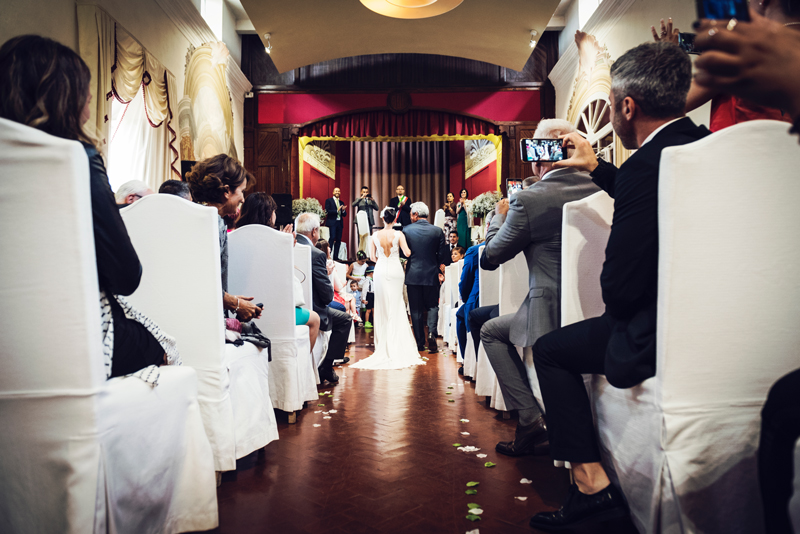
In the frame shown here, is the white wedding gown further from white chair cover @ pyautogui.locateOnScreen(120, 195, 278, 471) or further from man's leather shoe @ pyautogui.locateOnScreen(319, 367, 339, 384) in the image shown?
white chair cover @ pyautogui.locateOnScreen(120, 195, 278, 471)

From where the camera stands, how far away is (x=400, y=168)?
46.5 ft

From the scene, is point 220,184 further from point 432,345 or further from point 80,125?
point 432,345

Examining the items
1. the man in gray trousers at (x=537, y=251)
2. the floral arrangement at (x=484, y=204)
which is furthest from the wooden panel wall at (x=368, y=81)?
the man in gray trousers at (x=537, y=251)

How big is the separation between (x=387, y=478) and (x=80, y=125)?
4.94 feet

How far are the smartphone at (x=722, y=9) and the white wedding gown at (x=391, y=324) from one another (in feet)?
13.9

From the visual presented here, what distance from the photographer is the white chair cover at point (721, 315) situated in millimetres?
1152

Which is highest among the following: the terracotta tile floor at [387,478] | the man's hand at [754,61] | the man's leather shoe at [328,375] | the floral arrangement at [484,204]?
the floral arrangement at [484,204]

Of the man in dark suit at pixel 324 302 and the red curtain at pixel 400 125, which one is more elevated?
the red curtain at pixel 400 125

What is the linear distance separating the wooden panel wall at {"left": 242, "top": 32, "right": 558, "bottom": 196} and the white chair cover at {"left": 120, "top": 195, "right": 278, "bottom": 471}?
754 centimetres

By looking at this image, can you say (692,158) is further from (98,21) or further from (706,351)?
(98,21)

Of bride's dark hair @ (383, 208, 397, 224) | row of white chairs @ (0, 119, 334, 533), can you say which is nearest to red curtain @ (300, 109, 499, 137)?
bride's dark hair @ (383, 208, 397, 224)

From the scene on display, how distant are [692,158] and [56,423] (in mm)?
1471

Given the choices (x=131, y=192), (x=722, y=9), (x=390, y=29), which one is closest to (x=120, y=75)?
(x=131, y=192)

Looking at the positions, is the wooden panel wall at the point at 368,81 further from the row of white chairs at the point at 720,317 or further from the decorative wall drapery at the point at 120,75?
the row of white chairs at the point at 720,317
